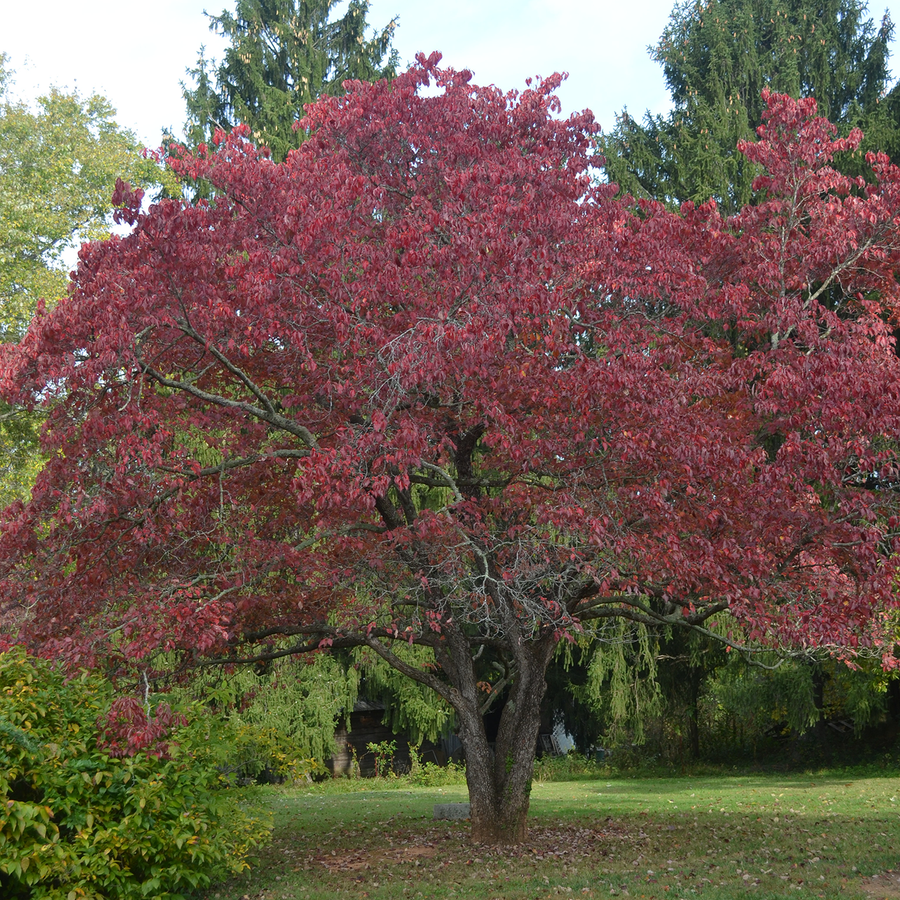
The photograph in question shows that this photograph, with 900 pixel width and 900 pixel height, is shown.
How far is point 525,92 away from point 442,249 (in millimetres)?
3262

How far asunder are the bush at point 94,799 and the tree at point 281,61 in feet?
61.0

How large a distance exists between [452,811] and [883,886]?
6.47 metres

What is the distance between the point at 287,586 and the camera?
33.4 ft

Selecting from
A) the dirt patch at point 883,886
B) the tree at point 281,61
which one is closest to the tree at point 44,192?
the tree at point 281,61

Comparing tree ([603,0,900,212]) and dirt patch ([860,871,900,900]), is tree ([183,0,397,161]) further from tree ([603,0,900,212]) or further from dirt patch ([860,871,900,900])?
dirt patch ([860,871,900,900])

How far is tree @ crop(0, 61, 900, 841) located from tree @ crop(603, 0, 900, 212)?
9.53m

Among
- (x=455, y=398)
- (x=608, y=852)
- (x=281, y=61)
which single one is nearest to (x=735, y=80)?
(x=281, y=61)

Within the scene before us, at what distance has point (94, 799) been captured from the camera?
7.19 m

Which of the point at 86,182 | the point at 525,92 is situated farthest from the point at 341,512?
the point at 86,182

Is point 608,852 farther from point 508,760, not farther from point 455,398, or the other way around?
point 455,398

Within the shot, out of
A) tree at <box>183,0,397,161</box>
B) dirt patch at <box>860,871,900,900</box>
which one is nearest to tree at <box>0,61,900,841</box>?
dirt patch at <box>860,871,900,900</box>

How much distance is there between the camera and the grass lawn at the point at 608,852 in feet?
26.4

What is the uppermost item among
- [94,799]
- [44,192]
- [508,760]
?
[44,192]

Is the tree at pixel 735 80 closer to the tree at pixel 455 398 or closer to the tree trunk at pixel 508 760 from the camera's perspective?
the tree at pixel 455 398
